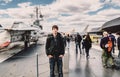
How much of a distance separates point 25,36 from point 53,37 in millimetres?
23898

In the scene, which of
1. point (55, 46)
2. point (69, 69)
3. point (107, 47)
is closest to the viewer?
point (55, 46)

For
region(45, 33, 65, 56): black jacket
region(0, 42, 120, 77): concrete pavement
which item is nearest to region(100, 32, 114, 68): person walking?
region(0, 42, 120, 77): concrete pavement

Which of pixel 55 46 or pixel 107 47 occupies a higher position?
pixel 55 46

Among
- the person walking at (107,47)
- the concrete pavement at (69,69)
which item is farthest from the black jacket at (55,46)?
the person walking at (107,47)

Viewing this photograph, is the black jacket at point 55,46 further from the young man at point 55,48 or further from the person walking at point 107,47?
the person walking at point 107,47

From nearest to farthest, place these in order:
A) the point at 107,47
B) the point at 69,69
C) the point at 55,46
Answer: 1. the point at 55,46
2. the point at 69,69
3. the point at 107,47

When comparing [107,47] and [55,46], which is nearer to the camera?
[55,46]

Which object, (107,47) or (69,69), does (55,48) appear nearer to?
(69,69)

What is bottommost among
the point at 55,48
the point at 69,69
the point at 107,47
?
the point at 69,69

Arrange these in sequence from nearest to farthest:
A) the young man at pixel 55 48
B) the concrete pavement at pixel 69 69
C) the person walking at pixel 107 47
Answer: the young man at pixel 55 48
the concrete pavement at pixel 69 69
the person walking at pixel 107 47

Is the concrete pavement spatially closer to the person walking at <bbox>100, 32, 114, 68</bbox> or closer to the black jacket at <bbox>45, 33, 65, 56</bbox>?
the person walking at <bbox>100, 32, 114, 68</bbox>

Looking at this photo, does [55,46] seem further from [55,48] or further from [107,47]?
[107,47]

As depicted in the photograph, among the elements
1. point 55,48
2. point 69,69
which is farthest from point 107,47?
point 55,48

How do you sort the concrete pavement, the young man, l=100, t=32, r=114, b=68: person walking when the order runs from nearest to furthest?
1. the young man
2. the concrete pavement
3. l=100, t=32, r=114, b=68: person walking
